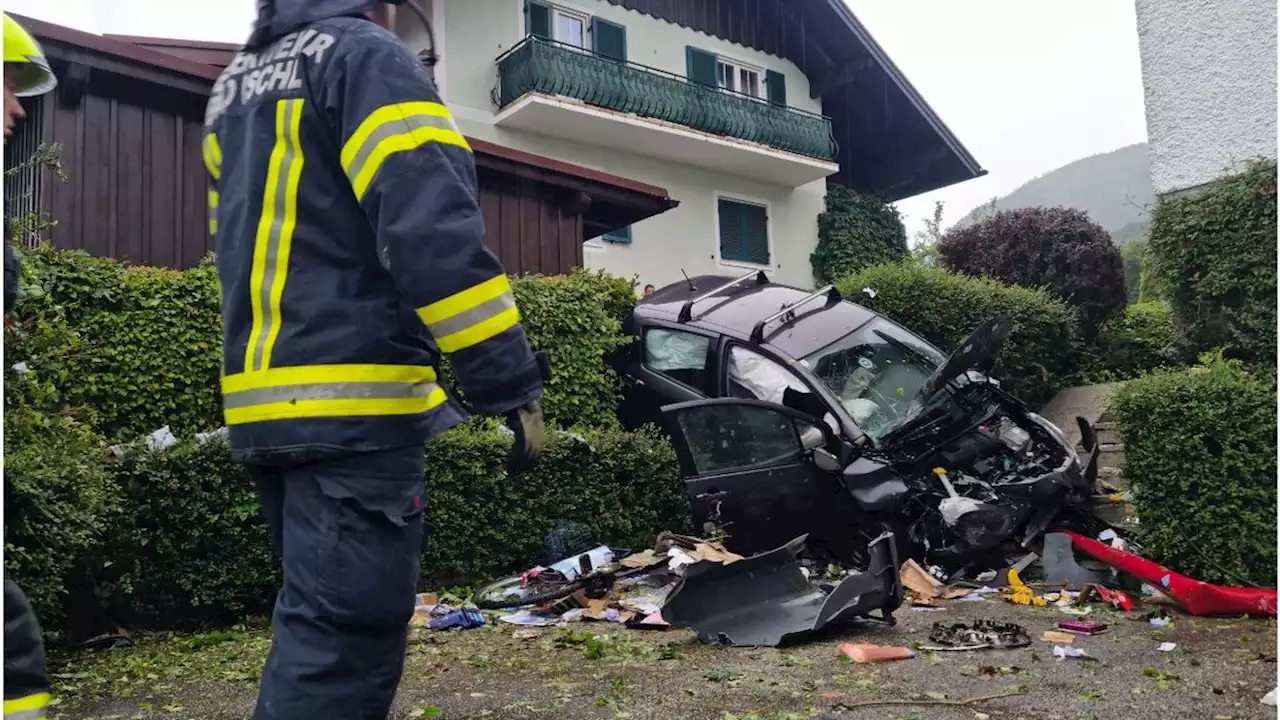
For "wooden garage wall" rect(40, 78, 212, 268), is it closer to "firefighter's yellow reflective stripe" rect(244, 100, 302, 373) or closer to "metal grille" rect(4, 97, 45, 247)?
"metal grille" rect(4, 97, 45, 247)

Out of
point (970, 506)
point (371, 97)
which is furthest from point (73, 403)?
point (970, 506)

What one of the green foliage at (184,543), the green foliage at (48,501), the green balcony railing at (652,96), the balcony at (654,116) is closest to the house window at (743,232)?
the balcony at (654,116)

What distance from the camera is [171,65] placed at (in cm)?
941

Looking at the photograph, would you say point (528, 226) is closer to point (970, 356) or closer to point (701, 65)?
point (970, 356)

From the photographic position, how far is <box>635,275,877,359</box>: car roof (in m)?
7.92

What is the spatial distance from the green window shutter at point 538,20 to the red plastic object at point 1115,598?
12.1 metres

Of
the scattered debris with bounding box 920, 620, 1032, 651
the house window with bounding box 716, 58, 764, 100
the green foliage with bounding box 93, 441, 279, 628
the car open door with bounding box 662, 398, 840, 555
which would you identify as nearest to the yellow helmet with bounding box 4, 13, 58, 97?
the green foliage with bounding box 93, 441, 279, 628

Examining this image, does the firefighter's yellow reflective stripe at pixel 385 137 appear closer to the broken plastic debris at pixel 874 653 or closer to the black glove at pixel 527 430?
the black glove at pixel 527 430

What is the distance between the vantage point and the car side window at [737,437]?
667cm

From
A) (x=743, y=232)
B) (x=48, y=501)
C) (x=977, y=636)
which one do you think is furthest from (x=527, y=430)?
(x=743, y=232)

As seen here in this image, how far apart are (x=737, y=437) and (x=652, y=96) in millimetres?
10257

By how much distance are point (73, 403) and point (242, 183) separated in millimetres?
4880

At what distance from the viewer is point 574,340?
336 inches

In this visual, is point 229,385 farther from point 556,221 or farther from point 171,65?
point 556,221
